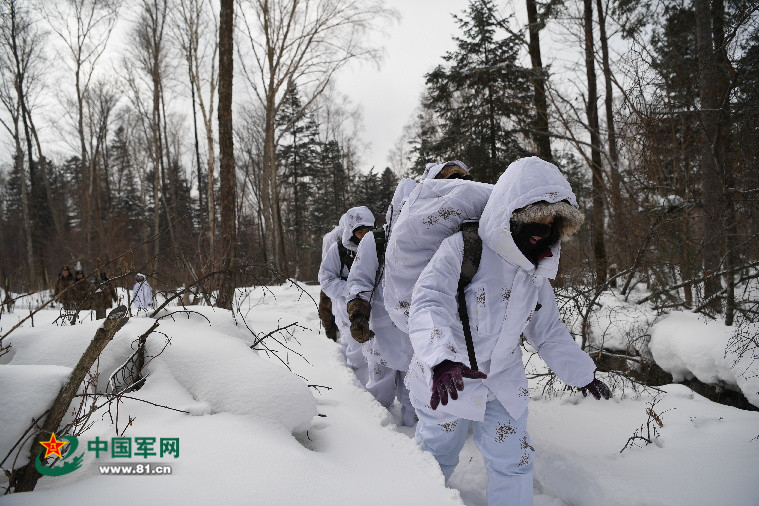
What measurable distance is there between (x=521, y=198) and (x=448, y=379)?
0.94 metres

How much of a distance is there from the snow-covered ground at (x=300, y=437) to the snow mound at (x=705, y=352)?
0.28ft

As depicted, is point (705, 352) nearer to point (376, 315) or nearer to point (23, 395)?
point (376, 315)

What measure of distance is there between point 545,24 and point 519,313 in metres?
8.78

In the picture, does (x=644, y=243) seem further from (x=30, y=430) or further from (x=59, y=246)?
(x=59, y=246)

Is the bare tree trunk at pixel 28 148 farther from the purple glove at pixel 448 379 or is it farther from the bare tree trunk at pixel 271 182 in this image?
the purple glove at pixel 448 379

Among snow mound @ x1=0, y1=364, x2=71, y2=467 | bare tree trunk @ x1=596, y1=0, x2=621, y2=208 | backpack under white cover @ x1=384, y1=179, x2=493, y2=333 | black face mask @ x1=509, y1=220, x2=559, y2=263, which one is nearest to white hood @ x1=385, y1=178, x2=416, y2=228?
backpack under white cover @ x1=384, y1=179, x2=493, y2=333

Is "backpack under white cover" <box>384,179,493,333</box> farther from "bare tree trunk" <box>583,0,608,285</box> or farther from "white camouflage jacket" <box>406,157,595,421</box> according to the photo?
"bare tree trunk" <box>583,0,608,285</box>

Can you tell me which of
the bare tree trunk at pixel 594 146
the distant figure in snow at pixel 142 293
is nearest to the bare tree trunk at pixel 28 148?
the distant figure in snow at pixel 142 293

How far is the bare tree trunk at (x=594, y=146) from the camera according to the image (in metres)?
7.13

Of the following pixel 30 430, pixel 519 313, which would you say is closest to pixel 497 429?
pixel 519 313

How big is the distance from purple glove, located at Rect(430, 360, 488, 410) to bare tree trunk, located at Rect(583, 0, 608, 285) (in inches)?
210

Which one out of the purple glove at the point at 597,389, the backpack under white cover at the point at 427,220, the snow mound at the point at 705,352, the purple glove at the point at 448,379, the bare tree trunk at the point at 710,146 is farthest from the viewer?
the bare tree trunk at the point at 710,146

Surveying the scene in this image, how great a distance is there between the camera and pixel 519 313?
2021 millimetres

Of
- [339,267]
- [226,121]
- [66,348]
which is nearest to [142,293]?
[339,267]
